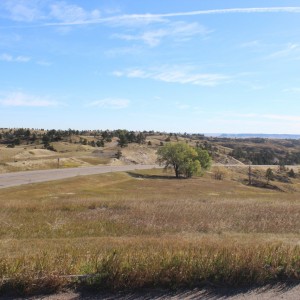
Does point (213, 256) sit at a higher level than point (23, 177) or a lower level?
higher

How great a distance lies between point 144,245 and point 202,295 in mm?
5546

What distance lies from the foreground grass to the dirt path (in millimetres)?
203

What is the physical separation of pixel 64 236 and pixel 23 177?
54899 mm

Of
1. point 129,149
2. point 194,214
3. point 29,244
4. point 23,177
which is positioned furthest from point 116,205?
point 129,149

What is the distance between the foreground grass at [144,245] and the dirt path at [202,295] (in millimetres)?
203

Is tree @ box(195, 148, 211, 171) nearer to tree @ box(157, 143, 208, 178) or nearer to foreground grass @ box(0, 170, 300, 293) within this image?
tree @ box(157, 143, 208, 178)

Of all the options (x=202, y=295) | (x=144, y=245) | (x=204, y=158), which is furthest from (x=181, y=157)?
(x=202, y=295)

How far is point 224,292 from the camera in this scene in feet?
24.3

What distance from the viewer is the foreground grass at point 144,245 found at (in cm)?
751

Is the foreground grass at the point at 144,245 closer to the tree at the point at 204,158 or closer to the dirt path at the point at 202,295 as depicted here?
the dirt path at the point at 202,295

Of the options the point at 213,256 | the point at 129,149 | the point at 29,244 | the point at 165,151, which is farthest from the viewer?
the point at 129,149

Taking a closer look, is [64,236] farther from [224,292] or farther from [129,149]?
[129,149]

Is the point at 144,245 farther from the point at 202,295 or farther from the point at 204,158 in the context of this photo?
the point at 204,158

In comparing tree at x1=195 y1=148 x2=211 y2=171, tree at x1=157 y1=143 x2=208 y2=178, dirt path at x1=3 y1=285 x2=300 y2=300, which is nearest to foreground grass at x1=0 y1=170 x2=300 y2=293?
dirt path at x1=3 y1=285 x2=300 y2=300
